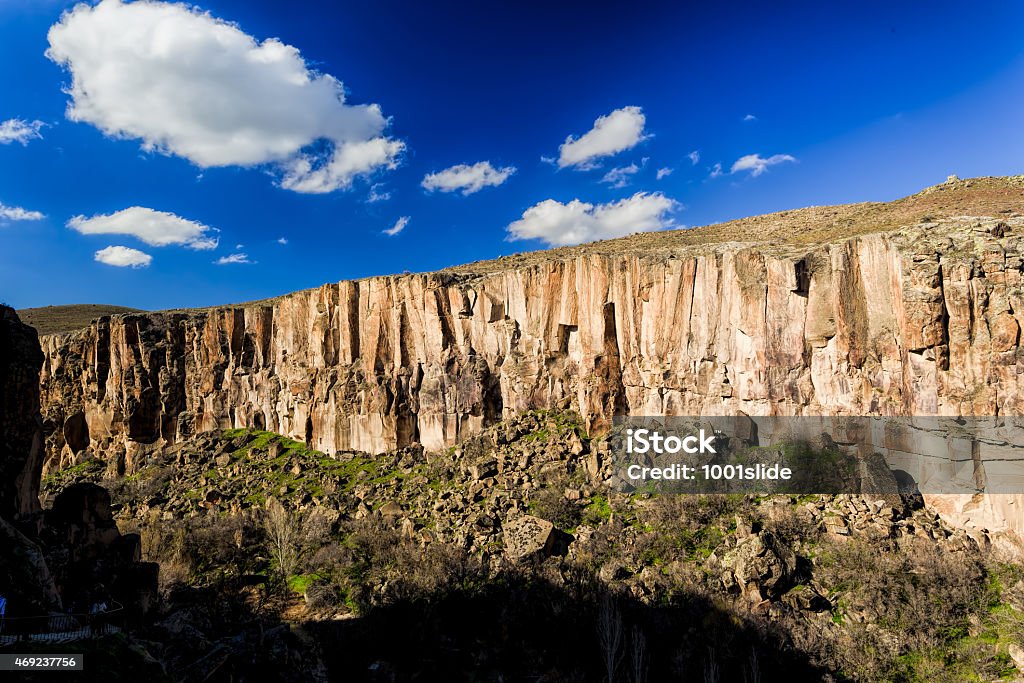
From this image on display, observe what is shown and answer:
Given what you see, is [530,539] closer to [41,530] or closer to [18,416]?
[41,530]

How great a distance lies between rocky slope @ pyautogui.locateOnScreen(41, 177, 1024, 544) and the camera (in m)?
19.6

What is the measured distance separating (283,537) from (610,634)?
15928mm

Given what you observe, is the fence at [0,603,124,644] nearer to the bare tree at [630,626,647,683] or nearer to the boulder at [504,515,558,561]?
the bare tree at [630,626,647,683]

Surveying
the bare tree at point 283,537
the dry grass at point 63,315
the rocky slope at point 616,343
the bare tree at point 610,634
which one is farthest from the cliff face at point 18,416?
the dry grass at point 63,315

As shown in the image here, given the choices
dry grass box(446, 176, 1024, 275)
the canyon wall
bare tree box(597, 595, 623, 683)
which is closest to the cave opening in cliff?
the canyon wall

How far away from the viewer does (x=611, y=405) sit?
28312mm

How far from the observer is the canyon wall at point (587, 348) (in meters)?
19.5

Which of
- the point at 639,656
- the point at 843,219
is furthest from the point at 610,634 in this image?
the point at 843,219

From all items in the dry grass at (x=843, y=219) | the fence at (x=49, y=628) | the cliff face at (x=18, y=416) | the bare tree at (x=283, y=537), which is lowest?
the bare tree at (x=283, y=537)

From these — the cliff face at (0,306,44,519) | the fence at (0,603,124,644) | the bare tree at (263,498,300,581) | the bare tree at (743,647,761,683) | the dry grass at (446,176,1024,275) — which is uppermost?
Answer: the dry grass at (446,176,1024,275)

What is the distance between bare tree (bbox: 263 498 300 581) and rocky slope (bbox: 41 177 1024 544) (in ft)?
23.7

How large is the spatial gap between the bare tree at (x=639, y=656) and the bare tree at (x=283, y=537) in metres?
15.6

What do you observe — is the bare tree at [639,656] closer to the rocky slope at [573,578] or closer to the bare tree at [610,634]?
the rocky slope at [573,578]

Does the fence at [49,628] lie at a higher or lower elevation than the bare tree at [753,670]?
higher
